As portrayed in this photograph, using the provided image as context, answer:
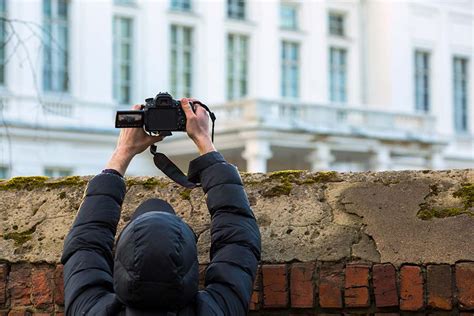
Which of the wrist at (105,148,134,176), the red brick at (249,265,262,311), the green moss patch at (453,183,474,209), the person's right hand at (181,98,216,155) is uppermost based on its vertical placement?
the person's right hand at (181,98,216,155)

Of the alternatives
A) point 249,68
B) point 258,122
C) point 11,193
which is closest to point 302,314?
point 11,193

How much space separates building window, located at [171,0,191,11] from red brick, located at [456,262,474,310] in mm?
29286

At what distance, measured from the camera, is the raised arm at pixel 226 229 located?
303 cm

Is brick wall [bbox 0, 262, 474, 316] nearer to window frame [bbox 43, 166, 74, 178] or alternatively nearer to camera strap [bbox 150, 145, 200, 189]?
camera strap [bbox 150, 145, 200, 189]

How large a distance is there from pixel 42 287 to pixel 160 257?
121 centimetres

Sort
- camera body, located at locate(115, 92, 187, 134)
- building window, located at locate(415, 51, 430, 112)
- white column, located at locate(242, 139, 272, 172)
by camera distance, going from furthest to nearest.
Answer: building window, located at locate(415, 51, 430, 112) < white column, located at locate(242, 139, 272, 172) < camera body, located at locate(115, 92, 187, 134)

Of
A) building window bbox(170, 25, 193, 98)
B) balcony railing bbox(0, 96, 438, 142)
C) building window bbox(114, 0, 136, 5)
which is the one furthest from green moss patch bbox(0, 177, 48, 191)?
building window bbox(170, 25, 193, 98)

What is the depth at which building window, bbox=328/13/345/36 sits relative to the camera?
36094mm

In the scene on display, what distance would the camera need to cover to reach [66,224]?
12.9 feet

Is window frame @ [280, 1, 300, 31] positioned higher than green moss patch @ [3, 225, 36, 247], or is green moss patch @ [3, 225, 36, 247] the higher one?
window frame @ [280, 1, 300, 31]

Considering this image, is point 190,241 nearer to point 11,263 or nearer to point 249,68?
point 11,263

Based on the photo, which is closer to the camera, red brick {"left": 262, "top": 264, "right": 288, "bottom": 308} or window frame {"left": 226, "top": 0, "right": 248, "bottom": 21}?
red brick {"left": 262, "top": 264, "right": 288, "bottom": 308}

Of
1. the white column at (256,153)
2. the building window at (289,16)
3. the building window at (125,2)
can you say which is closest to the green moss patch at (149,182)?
the white column at (256,153)

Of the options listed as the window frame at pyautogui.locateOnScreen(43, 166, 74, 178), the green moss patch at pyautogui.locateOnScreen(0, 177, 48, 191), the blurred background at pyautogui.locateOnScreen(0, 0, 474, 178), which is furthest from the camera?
the window frame at pyautogui.locateOnScreen(43, 166, 74, 178)
